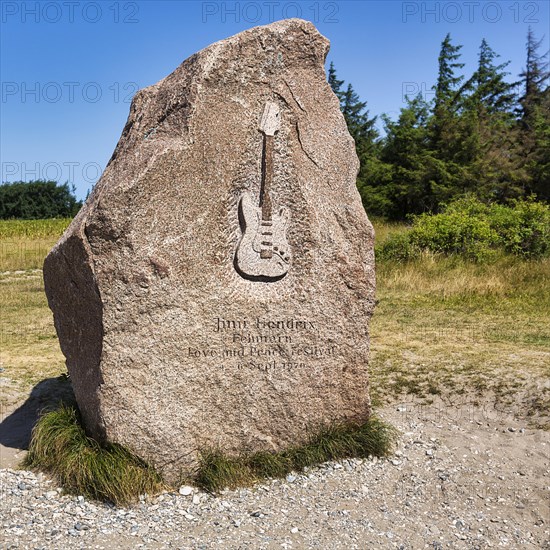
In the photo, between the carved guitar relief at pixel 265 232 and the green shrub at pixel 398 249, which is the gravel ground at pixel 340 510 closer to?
the carved guitar relief at pixel 265 232

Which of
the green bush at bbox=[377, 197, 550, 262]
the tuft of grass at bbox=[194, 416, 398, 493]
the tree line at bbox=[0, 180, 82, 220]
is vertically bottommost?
the tuft of grass at bbox=[194, 416, 398, 493]

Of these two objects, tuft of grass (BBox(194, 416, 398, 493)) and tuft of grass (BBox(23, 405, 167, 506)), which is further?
tuft of grass (BBox(194, 416, 398, 493))

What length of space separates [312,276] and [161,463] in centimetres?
165

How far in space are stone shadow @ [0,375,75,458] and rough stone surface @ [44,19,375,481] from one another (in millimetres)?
785

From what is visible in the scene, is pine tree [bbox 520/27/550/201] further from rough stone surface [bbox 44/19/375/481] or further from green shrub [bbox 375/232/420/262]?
rough stone surface [bbox 44/19/375/481]

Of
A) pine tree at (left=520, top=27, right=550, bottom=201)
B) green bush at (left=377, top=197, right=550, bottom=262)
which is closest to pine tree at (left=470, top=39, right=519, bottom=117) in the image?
pine tree at (left=520, top=27, right=550, bottom=201)

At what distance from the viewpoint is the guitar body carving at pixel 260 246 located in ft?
15.1

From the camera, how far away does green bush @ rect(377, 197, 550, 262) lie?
12.7 m

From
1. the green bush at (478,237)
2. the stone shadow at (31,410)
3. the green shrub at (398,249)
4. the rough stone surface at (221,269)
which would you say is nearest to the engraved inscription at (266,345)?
the rough stone surface at (221,269)

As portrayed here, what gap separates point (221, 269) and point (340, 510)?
1.76 m

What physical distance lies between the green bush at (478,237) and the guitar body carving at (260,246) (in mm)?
8690

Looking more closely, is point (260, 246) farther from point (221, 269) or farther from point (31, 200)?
point (31, 200)

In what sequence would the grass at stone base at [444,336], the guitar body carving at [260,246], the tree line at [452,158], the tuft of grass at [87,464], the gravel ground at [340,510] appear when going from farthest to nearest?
the tree line at [452,158], the grass at stone base at [444,336], the guitar body carving at [260,246], the tuft of grass at [87,464], the gravel ground at [340,510]

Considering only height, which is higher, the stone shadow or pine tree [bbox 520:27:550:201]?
pine tree [bbox 520:27:550:201]
